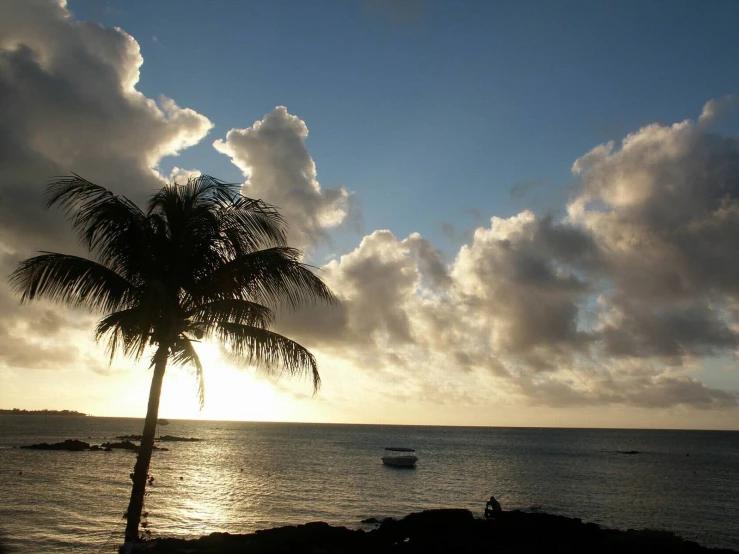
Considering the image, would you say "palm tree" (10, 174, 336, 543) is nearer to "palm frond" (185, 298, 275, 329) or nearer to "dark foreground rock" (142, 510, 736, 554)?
"palm frond" (185, 298, 275, 329)

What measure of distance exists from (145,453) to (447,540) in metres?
14.2

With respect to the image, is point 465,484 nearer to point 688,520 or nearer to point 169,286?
point 688,520

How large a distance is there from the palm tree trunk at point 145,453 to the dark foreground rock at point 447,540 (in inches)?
245

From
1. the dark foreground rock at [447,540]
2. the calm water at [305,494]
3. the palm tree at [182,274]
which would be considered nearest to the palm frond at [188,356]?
the palm tree at [182,274]

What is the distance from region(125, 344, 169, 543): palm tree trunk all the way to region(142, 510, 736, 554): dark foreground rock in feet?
20.5

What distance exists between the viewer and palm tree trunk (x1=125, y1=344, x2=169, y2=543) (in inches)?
433

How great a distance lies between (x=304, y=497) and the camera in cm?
4359

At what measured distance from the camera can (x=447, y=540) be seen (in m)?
21.5

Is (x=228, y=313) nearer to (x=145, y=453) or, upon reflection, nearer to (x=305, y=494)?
(x=145, y=453)

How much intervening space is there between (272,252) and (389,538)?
53.5 ft

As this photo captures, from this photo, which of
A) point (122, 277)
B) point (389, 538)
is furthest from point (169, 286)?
point (389, 538)

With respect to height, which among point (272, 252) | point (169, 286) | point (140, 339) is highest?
point (272, 252)

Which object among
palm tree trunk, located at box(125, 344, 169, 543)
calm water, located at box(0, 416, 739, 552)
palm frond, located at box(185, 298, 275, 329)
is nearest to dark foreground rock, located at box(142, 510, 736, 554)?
palm tree trunk, located at box(125, 344, 169, 543)

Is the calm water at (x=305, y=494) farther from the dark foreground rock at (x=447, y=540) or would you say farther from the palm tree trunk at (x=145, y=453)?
the palm tree trunk at (x=145, y=453)
